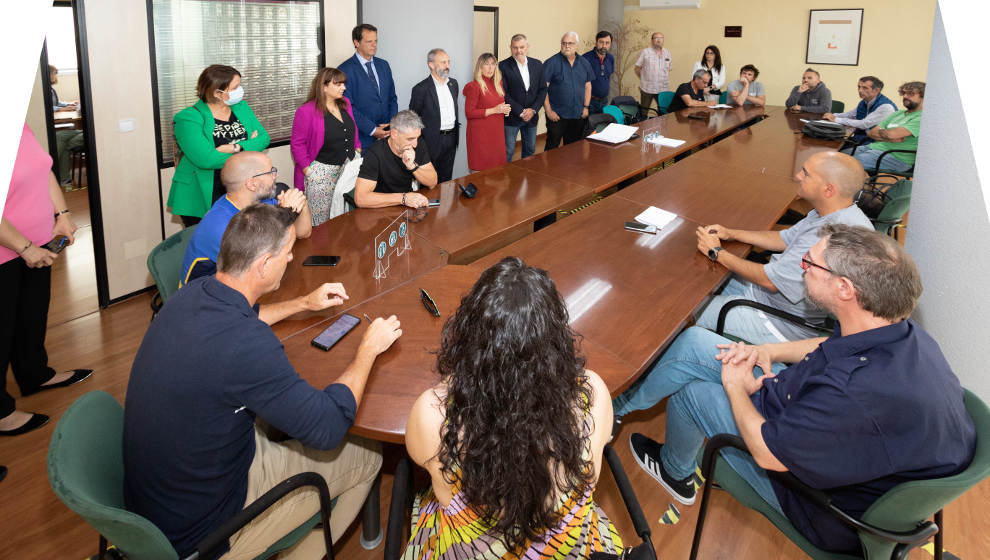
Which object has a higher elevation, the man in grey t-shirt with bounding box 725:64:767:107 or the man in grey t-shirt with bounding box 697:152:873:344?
the man in grey t-shirt with bounding box 725:64:767:107

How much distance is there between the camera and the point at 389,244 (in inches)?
102

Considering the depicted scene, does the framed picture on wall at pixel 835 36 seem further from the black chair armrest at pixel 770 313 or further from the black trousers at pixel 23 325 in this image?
the black trousers at pixel 23 325

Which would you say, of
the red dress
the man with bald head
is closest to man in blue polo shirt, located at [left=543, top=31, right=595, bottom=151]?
the red dress

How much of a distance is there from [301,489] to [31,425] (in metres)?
1.84

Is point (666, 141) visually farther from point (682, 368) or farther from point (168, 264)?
point (168, 264)

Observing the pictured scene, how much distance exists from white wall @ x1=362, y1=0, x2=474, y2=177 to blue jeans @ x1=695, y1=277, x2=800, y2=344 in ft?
12.8

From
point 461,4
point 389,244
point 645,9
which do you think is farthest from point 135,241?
point 645,9

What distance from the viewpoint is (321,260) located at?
2.54 metres

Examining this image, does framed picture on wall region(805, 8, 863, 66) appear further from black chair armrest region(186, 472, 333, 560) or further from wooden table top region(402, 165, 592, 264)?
black chair armrest region(186, 472, 333, 560)

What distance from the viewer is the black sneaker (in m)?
2.32

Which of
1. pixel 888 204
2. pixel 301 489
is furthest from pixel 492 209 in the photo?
pixel 888 204

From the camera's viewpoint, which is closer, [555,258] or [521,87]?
[555,258]

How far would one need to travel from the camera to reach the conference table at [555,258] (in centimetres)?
190

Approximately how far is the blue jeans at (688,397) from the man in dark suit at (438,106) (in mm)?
3155
